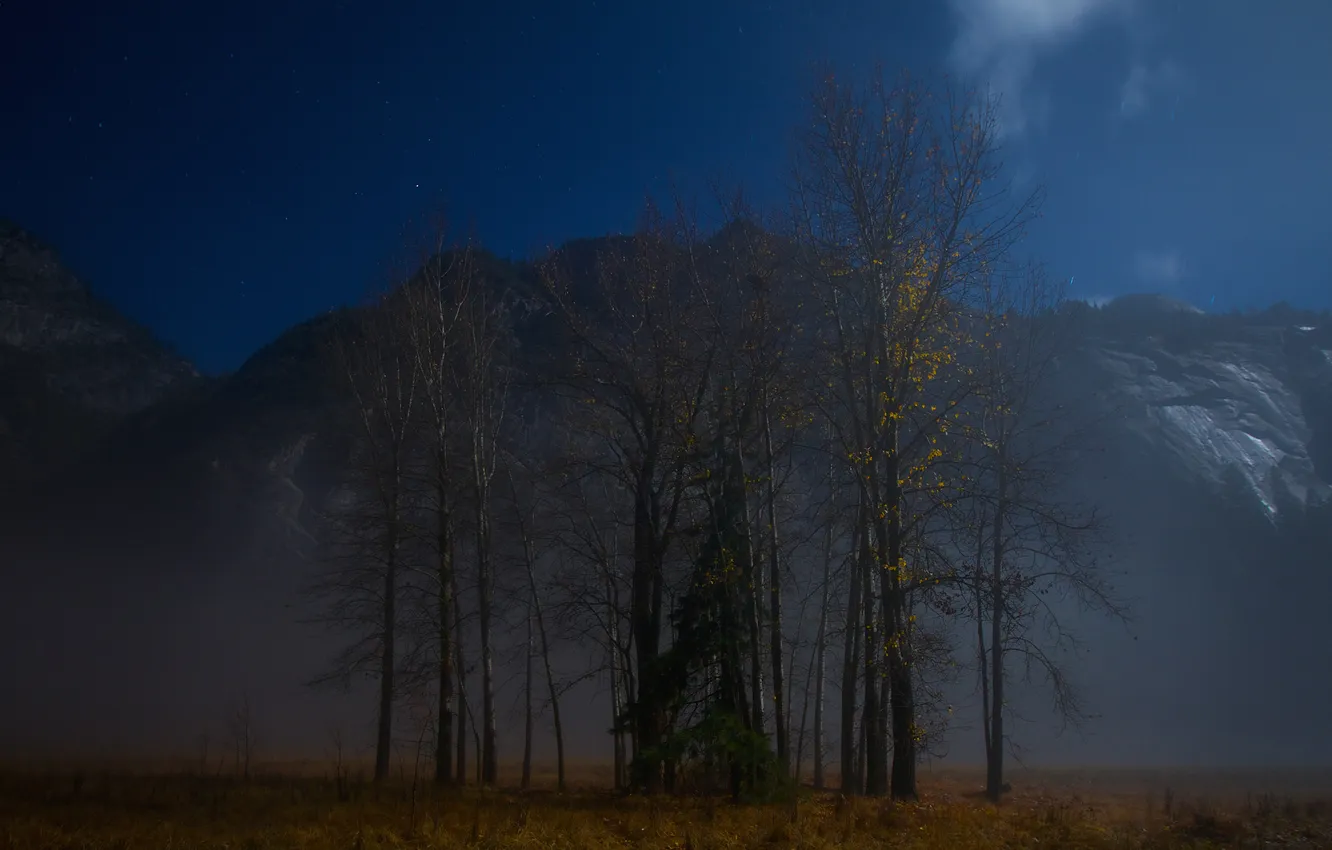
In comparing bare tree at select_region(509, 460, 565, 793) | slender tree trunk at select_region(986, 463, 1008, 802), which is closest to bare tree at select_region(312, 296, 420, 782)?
bare tree at select_region(509, 460, 565, 793)

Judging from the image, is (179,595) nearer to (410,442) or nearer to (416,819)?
(410,442)

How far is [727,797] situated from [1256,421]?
86.4 m

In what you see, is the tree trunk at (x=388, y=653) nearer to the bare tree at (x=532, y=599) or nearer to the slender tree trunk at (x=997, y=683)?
the bare tree at (x=532, y=599)

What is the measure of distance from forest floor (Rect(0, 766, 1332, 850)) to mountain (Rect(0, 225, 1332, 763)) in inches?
2016

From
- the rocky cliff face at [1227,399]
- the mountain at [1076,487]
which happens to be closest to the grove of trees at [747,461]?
the mountain at [1076,487]

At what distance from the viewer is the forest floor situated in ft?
34.1

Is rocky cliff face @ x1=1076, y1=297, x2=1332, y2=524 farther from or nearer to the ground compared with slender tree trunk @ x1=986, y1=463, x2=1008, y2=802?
farther from the ground

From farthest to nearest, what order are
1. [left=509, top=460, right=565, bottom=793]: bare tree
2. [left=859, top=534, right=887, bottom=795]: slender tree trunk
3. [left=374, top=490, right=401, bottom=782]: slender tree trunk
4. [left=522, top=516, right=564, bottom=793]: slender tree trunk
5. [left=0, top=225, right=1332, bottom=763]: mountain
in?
[left=0, top=225, right=1332, bottom=763]: mountain, [left=509, top=460, right=565, bottom=793]: bare tree, [left=522, top=516, right=564, bottom=793]: slender tree trunk, [left=374, top=490, right=401, bottom=782]: slender tree trunk, [left=859, top=534, right=887, bottom=795]: slender tree trunk

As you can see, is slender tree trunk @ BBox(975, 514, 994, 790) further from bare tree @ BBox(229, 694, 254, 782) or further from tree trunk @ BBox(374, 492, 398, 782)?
bare tree @ BBox(229, 694, 254, 782)

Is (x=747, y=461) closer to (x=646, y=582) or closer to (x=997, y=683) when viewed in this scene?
(x=646, y=582)

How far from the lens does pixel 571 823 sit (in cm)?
1180

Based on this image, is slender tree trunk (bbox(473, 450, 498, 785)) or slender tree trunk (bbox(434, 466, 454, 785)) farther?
slender tree trunk (bbox(473, 450, 498, 785))


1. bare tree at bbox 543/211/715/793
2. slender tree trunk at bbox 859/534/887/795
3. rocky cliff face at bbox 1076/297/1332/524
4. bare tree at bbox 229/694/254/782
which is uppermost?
rocky cliff face at bbox 1076/297/1332/524

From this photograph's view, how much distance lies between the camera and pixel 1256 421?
264 ft
